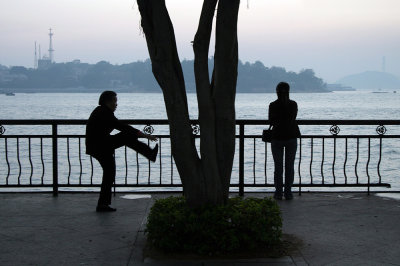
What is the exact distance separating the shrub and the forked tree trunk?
1.17ft

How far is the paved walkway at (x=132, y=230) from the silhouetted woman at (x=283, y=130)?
406 mm

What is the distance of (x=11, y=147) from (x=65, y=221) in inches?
1405

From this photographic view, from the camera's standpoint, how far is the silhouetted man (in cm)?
739

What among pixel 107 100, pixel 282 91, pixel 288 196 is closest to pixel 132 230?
pixel 107 100

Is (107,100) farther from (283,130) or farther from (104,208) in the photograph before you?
(283,130)

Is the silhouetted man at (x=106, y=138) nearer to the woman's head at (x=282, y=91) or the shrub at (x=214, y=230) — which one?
the shrub at (x=214, y=230)

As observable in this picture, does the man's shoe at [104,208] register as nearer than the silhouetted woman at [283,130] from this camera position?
Yes

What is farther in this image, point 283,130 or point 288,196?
point 288,196

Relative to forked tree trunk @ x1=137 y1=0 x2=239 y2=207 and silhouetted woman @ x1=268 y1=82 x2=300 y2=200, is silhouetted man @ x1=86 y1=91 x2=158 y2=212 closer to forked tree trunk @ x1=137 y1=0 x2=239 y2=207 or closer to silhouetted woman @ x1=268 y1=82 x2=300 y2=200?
forked tree trunk @ x1=137 y1=0 x2=239 y2=207

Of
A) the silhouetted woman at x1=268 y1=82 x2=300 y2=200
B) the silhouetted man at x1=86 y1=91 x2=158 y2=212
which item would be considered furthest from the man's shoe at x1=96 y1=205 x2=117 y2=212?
the silhouetted woman at x1=268 y1=82 x2=300 y2=200

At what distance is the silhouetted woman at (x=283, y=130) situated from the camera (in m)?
8.20

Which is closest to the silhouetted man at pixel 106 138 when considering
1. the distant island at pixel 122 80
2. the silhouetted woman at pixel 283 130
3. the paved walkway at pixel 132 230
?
the paved walkway at pixel 132 230

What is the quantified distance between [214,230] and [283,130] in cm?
323

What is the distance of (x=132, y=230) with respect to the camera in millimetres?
6578
